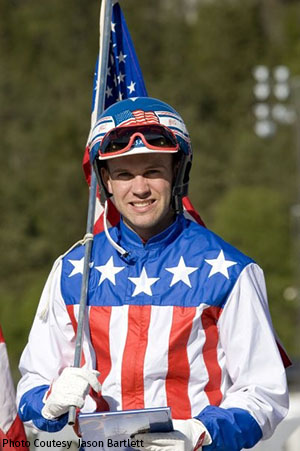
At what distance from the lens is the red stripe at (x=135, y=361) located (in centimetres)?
402

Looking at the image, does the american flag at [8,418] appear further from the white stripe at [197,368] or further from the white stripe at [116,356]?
the white stripe at [197,368]

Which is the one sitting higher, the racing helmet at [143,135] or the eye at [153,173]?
the racing helmet at [143,135]

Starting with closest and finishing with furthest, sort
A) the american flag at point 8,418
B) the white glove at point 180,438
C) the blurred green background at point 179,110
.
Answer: the white glove at point 180,438 → the american flag at point 8,418 → the blurred green background at point 179,110

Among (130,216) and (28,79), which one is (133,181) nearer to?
(130,216)

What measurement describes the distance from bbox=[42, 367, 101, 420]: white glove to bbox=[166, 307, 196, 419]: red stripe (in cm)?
26

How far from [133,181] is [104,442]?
912 mm

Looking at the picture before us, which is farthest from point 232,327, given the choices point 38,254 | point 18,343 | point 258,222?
point 38,254

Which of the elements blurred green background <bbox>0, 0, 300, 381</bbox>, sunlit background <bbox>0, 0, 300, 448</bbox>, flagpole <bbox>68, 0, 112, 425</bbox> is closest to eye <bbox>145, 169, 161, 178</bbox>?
flagpole <bbox>68, 0, 112, 425</bbox>

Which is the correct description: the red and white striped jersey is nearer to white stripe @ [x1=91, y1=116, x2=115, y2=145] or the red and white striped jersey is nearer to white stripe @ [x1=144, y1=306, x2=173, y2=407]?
white stripe @ [x1=144, y1=306, x2=173, y2=407]

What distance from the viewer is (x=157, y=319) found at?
4.04 meters

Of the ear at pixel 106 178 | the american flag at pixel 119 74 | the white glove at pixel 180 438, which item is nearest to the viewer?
the white glove at pixel 180 438

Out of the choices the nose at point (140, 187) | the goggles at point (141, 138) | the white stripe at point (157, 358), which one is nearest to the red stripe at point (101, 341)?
the white stripe at point (157, 358)

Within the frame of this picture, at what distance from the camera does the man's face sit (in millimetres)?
4137

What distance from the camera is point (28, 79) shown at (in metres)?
64.8
